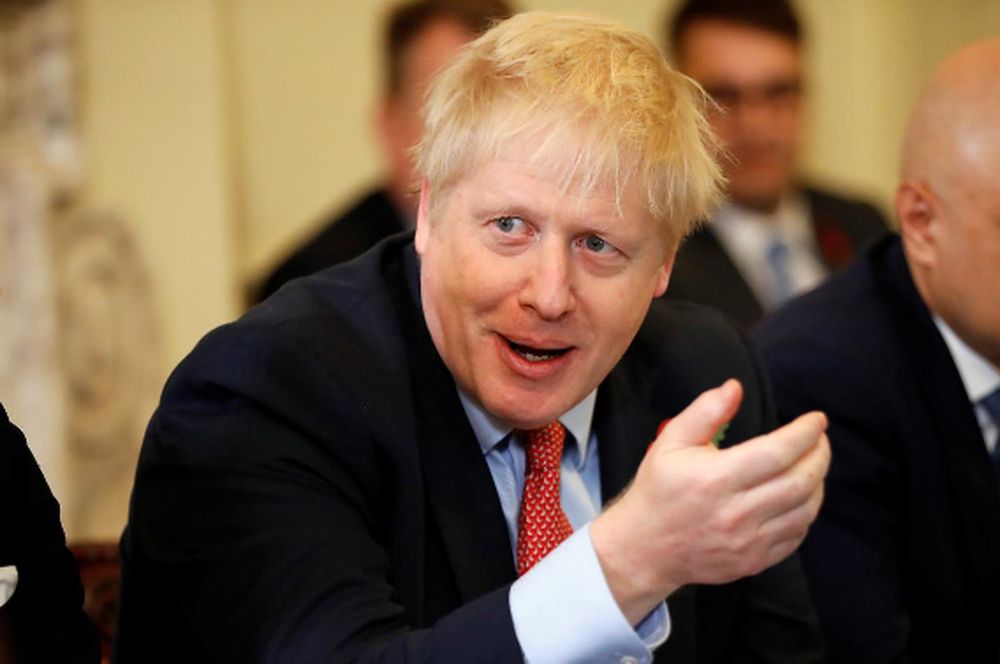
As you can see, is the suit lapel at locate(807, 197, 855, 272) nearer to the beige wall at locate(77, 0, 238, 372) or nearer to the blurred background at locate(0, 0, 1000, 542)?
the blurred background at locate(0, 0, 1000, 542)

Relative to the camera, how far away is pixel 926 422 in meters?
2.30

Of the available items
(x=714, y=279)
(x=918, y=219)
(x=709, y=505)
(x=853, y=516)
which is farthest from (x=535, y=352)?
(x=714, y=279)

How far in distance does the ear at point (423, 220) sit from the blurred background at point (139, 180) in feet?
6.73

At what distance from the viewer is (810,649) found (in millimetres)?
2070

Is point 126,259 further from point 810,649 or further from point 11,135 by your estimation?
point 810,649

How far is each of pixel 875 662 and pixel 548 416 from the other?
2.46 ft

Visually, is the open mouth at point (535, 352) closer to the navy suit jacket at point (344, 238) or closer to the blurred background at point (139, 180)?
the navy suit jacket at point (344, 238)

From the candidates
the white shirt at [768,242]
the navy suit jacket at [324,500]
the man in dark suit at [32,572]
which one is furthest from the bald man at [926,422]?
the white shirt at [768,242]

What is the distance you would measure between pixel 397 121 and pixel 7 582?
2377mm

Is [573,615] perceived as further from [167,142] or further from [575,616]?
[167,142]

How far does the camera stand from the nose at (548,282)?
5.34 feet

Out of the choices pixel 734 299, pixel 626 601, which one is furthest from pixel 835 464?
pixel 734 299

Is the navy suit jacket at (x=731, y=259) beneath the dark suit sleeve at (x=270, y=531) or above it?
beneath

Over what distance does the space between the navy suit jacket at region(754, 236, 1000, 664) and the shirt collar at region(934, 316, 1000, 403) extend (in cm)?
9
